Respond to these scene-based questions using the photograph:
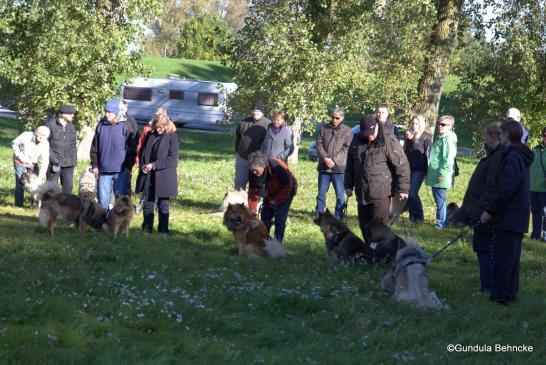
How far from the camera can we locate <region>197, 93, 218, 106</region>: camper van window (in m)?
42.7

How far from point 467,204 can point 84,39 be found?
40.2ft

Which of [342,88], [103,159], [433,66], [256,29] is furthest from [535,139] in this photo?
[103,159]

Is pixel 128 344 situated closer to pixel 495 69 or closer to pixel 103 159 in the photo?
pixel 103 159

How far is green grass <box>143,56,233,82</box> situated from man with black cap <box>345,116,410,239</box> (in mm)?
48214

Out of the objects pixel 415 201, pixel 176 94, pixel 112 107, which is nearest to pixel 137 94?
pixel 176 94

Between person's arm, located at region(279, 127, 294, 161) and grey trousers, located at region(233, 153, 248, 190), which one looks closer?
person's arm, located at region(279, 127, 294, 161)

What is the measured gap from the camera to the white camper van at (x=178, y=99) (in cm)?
4278

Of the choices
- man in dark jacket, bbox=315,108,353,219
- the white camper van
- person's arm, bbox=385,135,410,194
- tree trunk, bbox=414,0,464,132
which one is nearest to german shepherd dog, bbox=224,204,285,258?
person's arm, bbox=385,135,410,194

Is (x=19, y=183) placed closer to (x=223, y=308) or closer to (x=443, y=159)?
(x=443, y=159)

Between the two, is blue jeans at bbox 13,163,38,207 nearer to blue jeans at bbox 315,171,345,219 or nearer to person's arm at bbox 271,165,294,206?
blue jeans at bbox 315,171,345,219

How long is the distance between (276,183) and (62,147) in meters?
4.41

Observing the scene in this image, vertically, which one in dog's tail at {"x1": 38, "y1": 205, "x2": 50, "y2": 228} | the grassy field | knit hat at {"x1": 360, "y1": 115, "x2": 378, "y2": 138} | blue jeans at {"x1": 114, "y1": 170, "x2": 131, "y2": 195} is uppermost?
knit hat at {"x1": 360, "y1": 115, "x2": 378, "y2": 138}

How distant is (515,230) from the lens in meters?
7.54

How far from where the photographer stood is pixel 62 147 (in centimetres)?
1256
